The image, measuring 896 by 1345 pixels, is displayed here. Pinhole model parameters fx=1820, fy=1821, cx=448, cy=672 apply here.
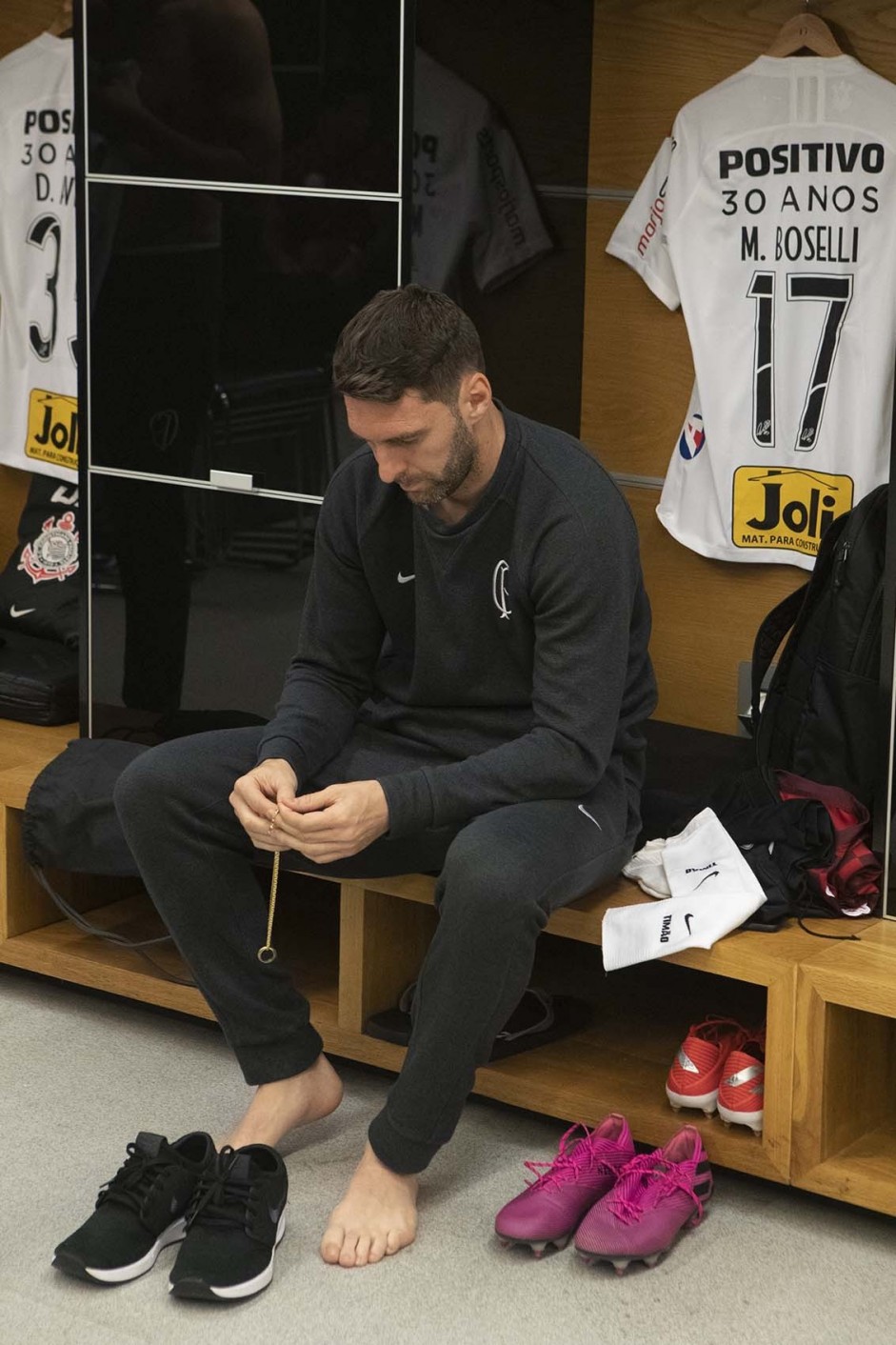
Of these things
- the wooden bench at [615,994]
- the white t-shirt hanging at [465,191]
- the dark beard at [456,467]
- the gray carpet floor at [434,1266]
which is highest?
the white t-shirt hanging at [465,191]

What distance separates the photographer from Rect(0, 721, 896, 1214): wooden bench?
2.15 meters

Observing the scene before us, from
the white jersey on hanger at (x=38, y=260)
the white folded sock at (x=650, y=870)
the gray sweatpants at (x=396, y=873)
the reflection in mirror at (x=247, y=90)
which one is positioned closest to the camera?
the gray sweatpants at (x=396, y=873)

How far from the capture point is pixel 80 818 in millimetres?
2656

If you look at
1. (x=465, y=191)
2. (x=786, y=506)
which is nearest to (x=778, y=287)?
(x=786, y=506)

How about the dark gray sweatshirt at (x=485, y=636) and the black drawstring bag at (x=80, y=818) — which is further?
the black drawstring bag at (x=80, y=818)

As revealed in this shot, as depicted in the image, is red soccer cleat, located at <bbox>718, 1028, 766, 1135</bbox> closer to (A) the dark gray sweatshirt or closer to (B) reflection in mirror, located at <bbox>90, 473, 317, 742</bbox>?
(A) the dark gray sweatshirt

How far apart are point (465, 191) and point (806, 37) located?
543mm

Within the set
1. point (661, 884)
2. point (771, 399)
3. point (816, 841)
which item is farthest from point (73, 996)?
point (771, 399)

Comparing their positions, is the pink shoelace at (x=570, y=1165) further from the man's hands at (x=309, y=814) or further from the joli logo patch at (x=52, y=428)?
the joli logo patch at (x=52, y=428)

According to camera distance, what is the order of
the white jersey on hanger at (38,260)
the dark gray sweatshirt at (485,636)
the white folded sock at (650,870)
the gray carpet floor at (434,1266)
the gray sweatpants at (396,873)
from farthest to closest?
the white jersey on hanger at (38,260)
the white folded sock at (650,870)
the dark gray sweatshirt at (485,636)
the gray sweatpants at (396,873)
the gray carpet floor at (434,1266)

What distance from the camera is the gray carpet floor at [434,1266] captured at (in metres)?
1.95

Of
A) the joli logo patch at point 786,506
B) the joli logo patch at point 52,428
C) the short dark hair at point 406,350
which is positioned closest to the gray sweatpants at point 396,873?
the short dark hair at point 406,350

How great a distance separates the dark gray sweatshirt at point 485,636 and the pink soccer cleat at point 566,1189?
0.42 meters

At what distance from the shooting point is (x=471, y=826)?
2150 mm
